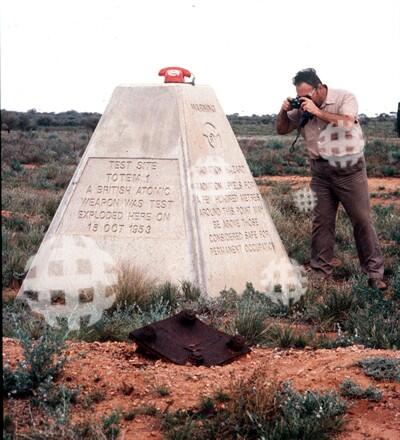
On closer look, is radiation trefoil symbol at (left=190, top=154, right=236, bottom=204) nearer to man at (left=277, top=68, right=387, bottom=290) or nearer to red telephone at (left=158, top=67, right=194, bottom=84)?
red telephone at (left=158, top=67, right=194, bottom=84)

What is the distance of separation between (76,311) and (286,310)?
1685 millimetres

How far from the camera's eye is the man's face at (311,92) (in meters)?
8.64

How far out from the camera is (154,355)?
5.17 m

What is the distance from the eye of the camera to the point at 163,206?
7250mm

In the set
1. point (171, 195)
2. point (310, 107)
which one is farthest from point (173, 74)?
point (310, 107)

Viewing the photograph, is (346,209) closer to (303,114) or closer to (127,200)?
(303,114)

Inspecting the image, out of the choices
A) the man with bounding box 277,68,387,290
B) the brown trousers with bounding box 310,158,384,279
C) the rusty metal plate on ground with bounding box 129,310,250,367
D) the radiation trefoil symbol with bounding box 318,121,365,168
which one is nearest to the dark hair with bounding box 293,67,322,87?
the man with bounding box 277,68,387,290

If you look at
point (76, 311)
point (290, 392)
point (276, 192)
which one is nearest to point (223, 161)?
point (76, 311)

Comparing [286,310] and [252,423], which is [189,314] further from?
[286,310]

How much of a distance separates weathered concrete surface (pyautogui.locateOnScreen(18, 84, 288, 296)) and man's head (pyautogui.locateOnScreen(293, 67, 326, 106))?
114 centimetres

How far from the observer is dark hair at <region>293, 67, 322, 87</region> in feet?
28.3

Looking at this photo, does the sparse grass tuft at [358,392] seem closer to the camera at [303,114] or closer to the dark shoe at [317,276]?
the dark shoe at [317,276]

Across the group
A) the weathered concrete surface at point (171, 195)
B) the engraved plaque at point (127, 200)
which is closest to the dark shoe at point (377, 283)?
the weathered concrete surface at point (171, 195)

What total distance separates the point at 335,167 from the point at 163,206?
2.19 m
